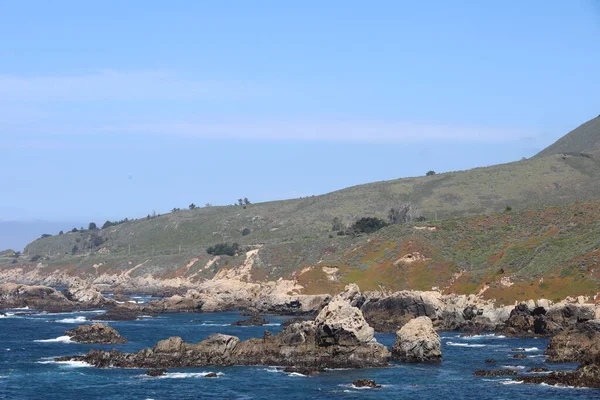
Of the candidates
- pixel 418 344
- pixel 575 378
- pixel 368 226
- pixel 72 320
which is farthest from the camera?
pixel 368 226

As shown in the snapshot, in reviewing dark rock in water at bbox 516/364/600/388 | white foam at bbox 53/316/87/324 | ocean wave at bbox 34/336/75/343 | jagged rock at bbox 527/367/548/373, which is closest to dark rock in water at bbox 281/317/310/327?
ocean wave at bbox 34/336/75/343

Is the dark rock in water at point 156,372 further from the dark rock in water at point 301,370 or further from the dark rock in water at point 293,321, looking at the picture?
the dark rock in water at point 293,321

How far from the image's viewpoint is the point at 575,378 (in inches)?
2581

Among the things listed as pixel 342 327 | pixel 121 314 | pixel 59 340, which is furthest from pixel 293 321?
pixel 342 327

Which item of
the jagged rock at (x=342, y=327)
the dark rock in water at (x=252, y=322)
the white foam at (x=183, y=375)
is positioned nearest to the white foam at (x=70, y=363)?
the white foam at (x=183, y=375)

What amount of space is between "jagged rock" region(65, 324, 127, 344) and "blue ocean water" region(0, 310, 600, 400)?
4.71 feet

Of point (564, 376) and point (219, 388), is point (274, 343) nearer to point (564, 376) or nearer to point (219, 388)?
point (219, 388)

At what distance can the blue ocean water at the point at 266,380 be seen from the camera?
6388 cm

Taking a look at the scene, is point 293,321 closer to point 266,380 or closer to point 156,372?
point 156,372

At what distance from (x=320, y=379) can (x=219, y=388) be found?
325 inches

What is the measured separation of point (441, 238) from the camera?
149875 millimetres

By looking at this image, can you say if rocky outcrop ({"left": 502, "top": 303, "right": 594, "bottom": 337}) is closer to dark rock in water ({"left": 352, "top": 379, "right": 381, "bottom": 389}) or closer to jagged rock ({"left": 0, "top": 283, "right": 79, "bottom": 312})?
dark rock in water ({"left": 352, "top": 379, "right": 381, "bottom": 389})

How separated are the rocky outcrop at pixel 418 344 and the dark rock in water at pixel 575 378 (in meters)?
12.5

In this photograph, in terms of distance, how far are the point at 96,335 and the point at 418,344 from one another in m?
35.1
